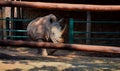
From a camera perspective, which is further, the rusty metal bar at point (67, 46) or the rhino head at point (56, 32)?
the rhino head at point (56, 32)

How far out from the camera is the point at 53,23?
9516 mm

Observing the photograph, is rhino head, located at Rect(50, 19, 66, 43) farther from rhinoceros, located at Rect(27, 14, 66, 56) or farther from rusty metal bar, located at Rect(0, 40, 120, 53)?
rusty metal bar, located at Rect(0, 40, 120, 53)

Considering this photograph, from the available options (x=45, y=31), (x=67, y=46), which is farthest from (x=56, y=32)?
(x=67, y=46)

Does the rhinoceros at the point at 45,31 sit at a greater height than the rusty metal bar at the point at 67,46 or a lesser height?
greater

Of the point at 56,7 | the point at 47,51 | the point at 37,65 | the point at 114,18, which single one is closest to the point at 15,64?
the point at 37,65

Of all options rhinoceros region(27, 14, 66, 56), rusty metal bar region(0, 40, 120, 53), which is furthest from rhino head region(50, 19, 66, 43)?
rusty metal bar region(0, 40, 120, 53)

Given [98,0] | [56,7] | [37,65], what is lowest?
[37,65]

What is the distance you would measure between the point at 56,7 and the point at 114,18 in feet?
39.0

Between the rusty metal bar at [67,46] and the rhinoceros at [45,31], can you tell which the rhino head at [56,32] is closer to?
the rhinoceros at [45,31]

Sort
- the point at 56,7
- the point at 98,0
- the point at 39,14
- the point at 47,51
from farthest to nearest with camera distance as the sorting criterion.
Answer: the point at 39,14
the point at 98,0
the point at 47,51
the point at 56,7

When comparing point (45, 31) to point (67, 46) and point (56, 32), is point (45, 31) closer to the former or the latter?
point (56, 32)

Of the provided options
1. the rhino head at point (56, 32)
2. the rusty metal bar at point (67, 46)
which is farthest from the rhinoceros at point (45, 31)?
the rusty metal bar at point (67, 46)

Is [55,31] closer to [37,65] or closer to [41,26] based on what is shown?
[41,26]

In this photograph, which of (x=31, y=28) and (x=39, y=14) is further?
(x=39, y=14)
